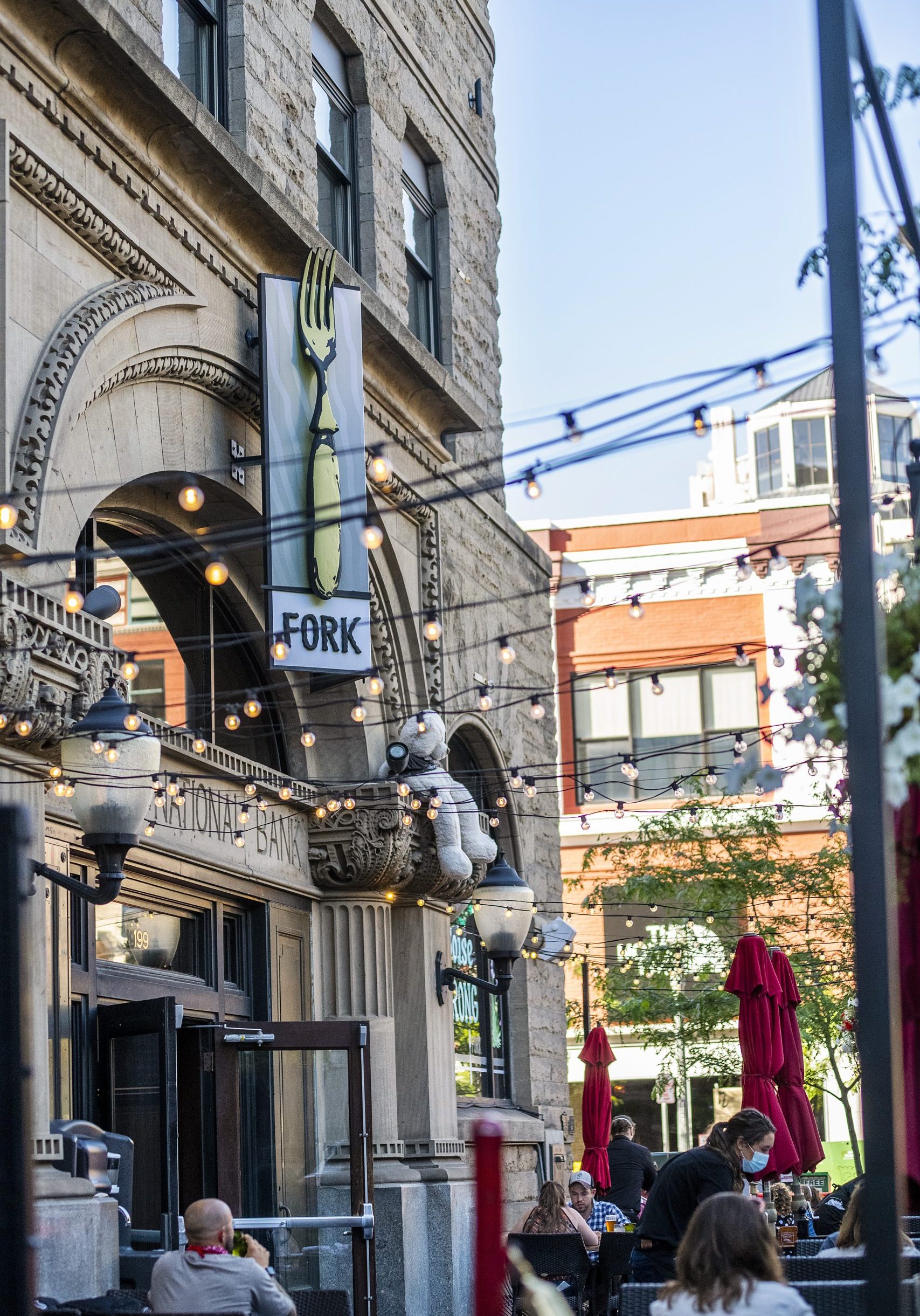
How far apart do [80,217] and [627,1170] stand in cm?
905

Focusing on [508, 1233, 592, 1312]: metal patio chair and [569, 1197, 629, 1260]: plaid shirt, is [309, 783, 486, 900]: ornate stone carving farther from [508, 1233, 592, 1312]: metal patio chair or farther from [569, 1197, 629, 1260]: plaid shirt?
[508, 1233, 592, 1312]: metal patio chair

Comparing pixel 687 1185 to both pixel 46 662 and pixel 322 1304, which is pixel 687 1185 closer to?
pixel 322 1304

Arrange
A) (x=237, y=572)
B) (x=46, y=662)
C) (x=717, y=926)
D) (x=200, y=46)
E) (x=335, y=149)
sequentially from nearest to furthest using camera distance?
(x=46, y=662) → (x=200, y=46) → (x=237, y=572) → (x=335, y=149) → (x=717, y=926)

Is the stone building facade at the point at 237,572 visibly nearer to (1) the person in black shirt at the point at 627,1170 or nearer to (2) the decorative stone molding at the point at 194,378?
(2) the decorative stone molding at the point at 194,378

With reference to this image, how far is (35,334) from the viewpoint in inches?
365

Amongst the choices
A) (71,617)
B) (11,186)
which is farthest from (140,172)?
(71,617)

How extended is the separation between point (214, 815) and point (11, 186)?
15.3 feet

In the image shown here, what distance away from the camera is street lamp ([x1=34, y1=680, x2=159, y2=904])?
8.58 metres

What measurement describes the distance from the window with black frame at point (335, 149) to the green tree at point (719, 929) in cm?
1069

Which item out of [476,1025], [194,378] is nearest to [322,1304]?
[194,378]

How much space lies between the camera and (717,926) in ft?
83.1

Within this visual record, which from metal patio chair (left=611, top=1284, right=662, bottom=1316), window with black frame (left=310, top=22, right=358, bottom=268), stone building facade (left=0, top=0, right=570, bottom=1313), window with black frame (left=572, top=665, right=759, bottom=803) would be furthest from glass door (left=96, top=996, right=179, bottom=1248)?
window with black frame (left=572, top=665, right=759, bottom=803)

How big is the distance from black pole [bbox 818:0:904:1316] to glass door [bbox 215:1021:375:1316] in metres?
7.29

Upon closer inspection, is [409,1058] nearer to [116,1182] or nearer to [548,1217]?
[548,1217]
